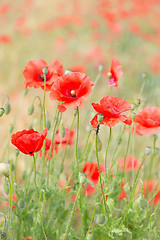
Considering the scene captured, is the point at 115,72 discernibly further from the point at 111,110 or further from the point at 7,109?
the point at 7,109

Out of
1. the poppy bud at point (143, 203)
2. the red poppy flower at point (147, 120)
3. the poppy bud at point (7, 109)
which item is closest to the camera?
the poppy bud at point (143, 203)

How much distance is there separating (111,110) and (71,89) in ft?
0.50

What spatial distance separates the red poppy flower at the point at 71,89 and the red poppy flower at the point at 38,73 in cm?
9

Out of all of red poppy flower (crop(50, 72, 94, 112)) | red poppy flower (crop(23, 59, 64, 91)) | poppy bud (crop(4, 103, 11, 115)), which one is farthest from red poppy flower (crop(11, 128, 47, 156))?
poppy bud (crop(4, 103, 11, 115))

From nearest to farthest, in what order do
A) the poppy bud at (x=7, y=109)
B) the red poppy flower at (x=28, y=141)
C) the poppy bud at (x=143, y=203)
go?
the red poppy flower at (x=28, y=141)
the poppy bud at (x=143, y=203)
the poppy bud at (x=7, y=109)

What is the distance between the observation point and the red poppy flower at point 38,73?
43.6 inches

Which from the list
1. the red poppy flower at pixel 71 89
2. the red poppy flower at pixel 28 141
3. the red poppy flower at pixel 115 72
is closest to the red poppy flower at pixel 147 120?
the red poppy flower at pixel 115 72

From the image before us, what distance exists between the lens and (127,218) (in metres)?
1.14

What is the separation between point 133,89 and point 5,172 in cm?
266

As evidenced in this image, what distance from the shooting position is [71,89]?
3.41ft

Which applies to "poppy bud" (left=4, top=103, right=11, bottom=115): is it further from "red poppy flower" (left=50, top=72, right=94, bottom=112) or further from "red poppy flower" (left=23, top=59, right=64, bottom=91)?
"red poppy flower" (left=50, top=72, right=94, bottom=112)

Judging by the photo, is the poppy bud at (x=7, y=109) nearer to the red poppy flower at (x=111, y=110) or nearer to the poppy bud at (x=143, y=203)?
the red poppy flower at (x=111, y=110)

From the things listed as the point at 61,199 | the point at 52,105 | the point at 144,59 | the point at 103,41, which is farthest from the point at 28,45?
the point at 61,199

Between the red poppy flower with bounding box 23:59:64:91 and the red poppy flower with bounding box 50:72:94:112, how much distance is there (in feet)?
0.29
